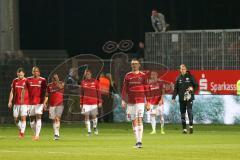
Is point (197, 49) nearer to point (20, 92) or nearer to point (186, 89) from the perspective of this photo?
point (186, 89)

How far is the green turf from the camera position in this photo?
22.9m

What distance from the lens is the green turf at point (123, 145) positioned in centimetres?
2294

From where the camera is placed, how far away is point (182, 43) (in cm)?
4219

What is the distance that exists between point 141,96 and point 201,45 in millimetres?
15518

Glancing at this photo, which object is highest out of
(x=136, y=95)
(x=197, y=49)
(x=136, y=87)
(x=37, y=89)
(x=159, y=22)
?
(x=159, y=22)

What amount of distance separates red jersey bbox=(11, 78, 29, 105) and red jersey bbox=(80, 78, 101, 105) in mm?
3206

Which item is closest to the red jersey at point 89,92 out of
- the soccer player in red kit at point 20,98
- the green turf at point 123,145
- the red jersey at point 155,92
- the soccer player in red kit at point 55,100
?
the green turf at point 123,145

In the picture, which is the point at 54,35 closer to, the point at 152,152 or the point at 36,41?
the point at 36,41

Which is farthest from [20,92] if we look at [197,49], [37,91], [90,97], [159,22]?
[159,22]

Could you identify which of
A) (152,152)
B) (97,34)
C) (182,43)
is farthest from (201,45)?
(152,152)

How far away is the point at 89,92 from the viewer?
35469 mm

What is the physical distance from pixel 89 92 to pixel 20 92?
134 inches

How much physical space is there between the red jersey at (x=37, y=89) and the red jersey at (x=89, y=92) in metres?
3.46

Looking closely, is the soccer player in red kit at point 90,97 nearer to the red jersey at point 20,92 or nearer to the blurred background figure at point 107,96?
the red jersey at point 20,92
